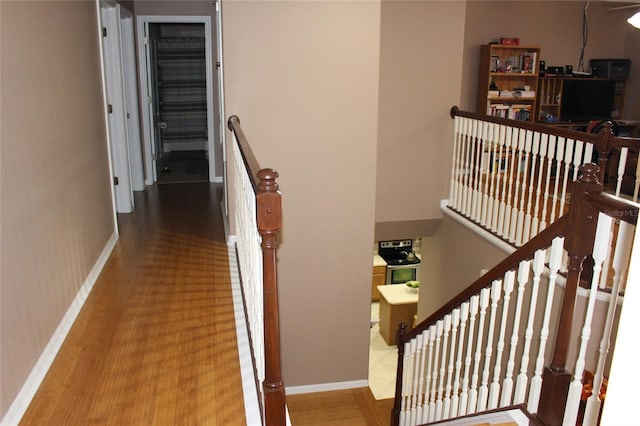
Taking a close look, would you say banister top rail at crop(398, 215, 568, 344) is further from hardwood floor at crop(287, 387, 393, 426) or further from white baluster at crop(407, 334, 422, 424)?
hardwood floor at crop(287, 387, 393, 426)

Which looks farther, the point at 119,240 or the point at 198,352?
the point at 119,240

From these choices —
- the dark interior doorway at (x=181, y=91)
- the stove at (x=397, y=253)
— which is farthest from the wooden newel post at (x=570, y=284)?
the stove at (x=397, y=253)

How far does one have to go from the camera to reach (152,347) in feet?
9.29

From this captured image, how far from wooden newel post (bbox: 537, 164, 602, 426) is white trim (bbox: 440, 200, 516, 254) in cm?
240

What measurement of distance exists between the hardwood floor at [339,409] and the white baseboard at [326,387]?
39 mm

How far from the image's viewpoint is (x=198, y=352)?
2787 mm

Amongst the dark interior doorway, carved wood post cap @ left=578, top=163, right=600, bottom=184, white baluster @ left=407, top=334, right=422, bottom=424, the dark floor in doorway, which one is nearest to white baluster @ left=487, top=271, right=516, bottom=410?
carved wood post cap @ left=578, top=163, right=600, bottom=184

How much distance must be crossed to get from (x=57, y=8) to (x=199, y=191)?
3362 mm

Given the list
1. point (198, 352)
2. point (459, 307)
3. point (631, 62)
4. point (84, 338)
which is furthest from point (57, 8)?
point (631, 62)

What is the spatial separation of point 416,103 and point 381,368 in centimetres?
406

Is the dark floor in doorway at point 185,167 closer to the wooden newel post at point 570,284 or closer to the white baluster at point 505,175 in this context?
the white baluster at point 505,175

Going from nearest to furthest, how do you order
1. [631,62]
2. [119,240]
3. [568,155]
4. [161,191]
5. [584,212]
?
[584,212], [568,155], [119,240], [161,191], [631,62]

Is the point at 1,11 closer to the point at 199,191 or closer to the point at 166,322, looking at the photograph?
the point at 166,322

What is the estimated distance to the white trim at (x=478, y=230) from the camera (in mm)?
4625
